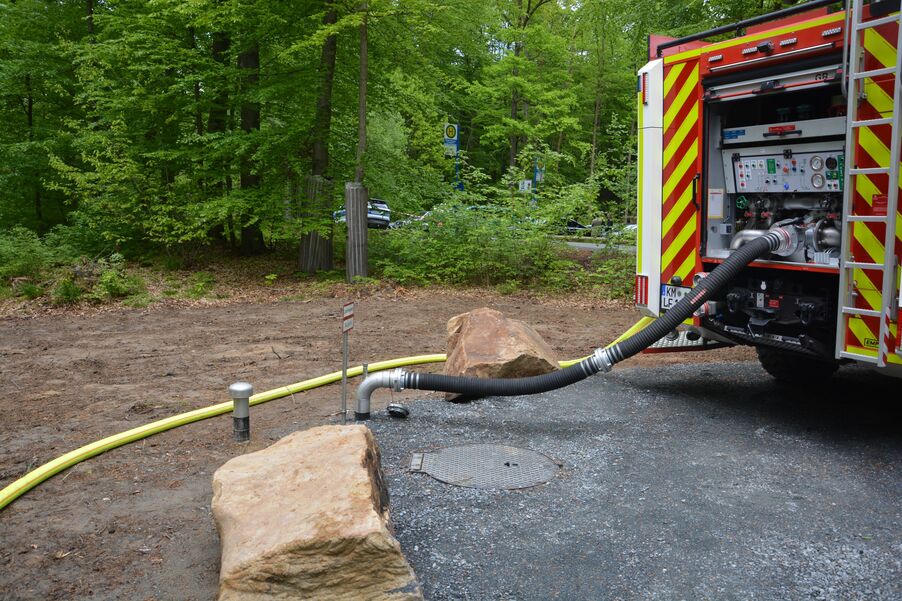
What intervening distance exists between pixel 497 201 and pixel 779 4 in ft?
20.3

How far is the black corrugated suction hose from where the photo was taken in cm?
519

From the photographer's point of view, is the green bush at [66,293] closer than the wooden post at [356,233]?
Yes

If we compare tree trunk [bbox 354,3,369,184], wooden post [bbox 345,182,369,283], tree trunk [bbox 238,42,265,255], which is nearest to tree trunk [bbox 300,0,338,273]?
wooden post [bbox 345,182,369,283]

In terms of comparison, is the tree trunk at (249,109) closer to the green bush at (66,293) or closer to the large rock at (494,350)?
the green bush at (66,293)

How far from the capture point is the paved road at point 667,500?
3330 millimetres

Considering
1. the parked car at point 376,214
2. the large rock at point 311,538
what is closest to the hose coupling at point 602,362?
the large rock at point 311,538

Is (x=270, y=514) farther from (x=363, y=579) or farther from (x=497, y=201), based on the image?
(x=497, y=201)

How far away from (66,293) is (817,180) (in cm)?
1107

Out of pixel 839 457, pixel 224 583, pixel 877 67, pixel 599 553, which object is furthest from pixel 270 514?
pixel 877 67

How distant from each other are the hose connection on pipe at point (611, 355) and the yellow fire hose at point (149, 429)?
0.47 metres

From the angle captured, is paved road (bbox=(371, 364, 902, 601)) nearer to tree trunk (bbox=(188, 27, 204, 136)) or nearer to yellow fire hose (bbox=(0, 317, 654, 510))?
yellow fire hose (bbox=(0, 317, 654, 510))

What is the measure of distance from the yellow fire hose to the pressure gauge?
72.5 inches

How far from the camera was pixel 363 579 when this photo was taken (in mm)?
2908

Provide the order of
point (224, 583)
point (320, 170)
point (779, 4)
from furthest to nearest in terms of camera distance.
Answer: point (320, 170)
point (779, 4)
point (224, 583)
